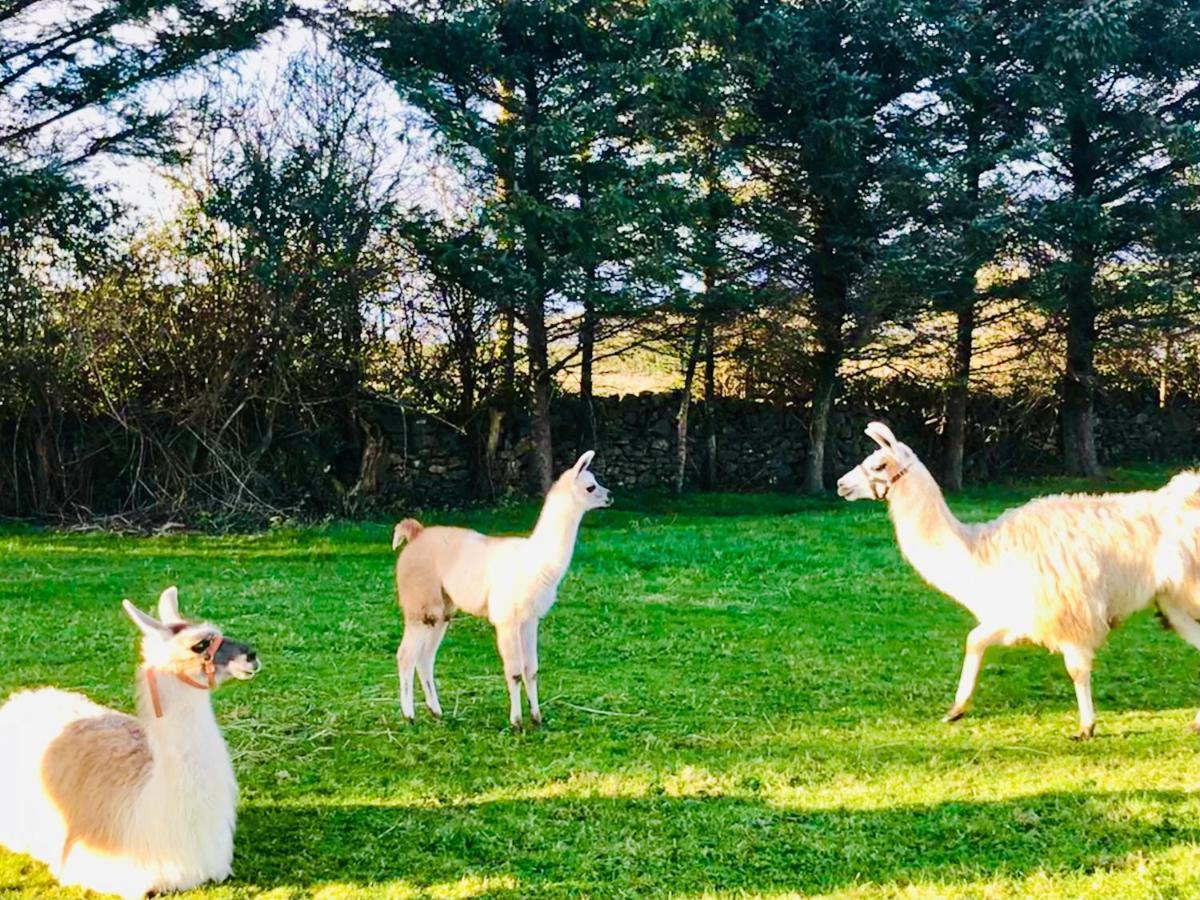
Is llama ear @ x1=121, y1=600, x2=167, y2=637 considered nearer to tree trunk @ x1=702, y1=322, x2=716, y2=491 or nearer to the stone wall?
the stone wall

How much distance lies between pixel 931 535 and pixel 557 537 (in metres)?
2.21

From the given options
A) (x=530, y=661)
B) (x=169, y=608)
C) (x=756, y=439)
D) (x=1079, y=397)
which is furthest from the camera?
(x=1079, y=397)

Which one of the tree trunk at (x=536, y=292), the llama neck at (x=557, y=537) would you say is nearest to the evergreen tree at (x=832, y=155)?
the tree trunk at (x=536, y=292)

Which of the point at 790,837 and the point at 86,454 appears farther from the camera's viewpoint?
the point at 86,454

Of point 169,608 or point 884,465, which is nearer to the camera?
point 169,608

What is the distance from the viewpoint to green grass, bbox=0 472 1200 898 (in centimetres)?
439

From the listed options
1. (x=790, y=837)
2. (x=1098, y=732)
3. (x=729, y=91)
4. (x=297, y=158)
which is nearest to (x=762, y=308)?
(x=729, y=91)

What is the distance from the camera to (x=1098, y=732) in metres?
6.17

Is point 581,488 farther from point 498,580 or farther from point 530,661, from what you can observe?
point 530,661

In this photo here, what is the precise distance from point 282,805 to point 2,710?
129 centimetres

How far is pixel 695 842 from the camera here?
4.63m

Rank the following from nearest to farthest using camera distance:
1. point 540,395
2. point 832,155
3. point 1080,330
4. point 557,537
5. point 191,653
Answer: point 191,653 → point 557,537 → point 540,395 → point 832,155 → point 1080,330

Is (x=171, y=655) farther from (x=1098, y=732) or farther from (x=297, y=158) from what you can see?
(x=297, y=158)

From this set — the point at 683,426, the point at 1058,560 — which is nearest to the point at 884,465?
the point at 1058,560
